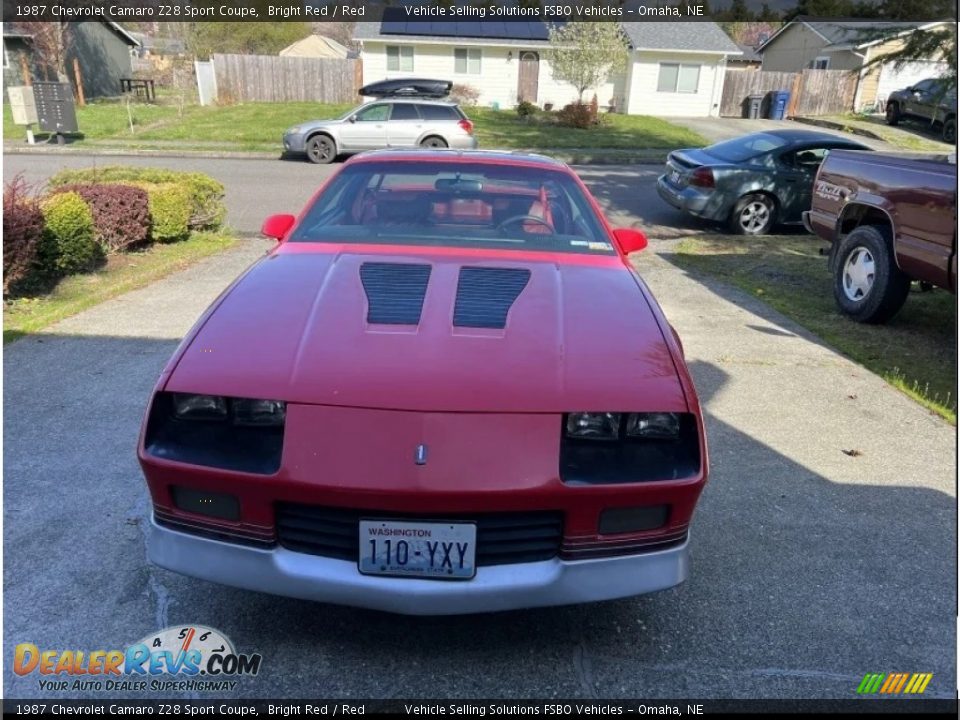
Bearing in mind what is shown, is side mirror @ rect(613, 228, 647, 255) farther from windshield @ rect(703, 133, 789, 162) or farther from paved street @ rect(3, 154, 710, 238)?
windshield @ rect(703, 133, 789, 162)

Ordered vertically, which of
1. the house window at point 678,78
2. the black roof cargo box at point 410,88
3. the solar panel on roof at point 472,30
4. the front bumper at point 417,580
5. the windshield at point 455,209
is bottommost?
the front bumper at point 417,580

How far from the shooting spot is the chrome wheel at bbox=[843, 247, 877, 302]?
6.43m

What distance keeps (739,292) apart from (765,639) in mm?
5535

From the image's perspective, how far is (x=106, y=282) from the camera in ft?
23.7

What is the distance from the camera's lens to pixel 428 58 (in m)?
32.0

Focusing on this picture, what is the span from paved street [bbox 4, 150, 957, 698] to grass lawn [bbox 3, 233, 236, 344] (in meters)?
1.01

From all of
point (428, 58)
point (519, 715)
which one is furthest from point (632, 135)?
point (519, 715)

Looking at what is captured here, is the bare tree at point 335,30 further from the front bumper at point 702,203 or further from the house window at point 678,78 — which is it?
the front bumper at point 702,203

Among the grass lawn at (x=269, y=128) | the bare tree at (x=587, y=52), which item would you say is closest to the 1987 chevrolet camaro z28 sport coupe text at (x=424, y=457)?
the grass lawn at (x=269, y=128)

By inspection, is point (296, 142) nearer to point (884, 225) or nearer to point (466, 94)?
point (884, 225)

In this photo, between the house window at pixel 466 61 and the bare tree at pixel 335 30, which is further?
the bare tree at pixel 335 30

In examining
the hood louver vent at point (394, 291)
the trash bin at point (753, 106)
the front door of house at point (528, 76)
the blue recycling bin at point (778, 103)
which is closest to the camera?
the hood louver vent at point (394, 291)

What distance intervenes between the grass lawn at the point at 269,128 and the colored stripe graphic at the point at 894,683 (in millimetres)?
19035

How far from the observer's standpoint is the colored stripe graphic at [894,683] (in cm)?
250
